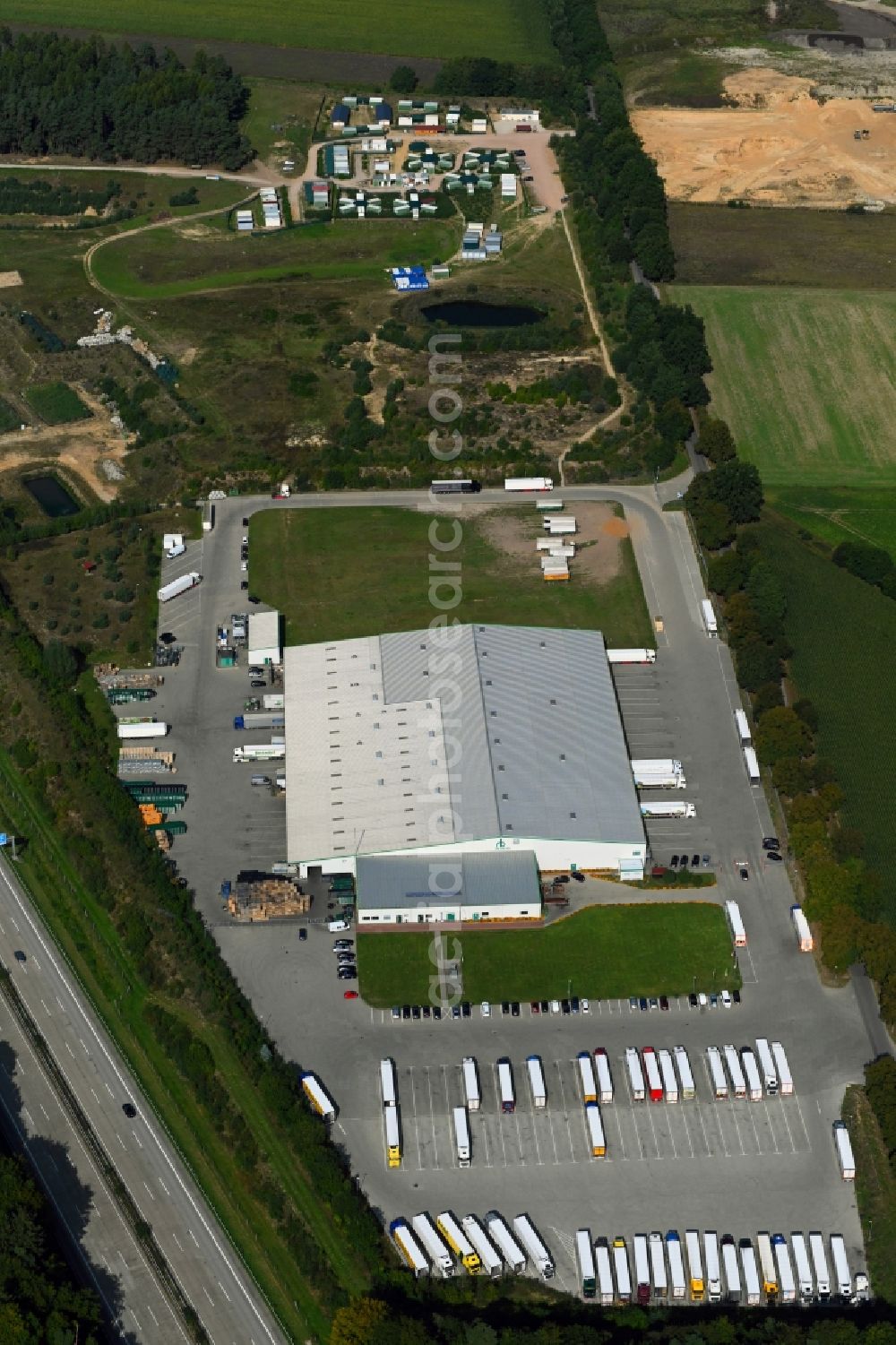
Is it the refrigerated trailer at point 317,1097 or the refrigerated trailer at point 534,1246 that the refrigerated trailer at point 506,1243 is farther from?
the refrigerated trailer at point 317,1097

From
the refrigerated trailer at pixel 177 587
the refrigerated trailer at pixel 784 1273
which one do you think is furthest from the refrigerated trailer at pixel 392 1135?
the refrigerated trailer at pixel 177 587

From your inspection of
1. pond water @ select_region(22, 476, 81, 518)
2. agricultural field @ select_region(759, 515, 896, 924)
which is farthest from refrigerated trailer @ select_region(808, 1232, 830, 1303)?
pond water @ select_region(22, 476, 81, 518)

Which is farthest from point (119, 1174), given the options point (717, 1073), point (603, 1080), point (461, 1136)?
point (717, 1073)

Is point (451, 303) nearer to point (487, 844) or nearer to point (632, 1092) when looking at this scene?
point (487, 844)

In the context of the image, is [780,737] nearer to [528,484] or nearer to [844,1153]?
[844,1153]

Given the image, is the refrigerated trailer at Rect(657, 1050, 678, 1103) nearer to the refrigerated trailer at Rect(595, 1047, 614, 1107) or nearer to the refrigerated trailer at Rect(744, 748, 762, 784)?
the refrigerated trailer at Rect(595, 1047, 614, 1107)

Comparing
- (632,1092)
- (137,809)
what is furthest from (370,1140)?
(137,809)
